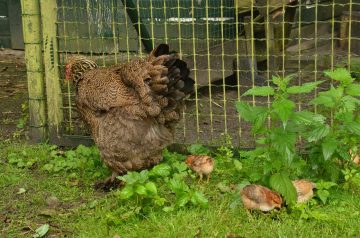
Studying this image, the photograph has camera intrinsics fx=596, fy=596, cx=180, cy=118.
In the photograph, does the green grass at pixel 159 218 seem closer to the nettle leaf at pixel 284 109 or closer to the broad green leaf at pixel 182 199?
the broad green leaf at pixel 182 199

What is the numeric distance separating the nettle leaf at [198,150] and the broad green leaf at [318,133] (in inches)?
61.4

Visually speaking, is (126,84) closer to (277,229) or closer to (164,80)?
(164,80)

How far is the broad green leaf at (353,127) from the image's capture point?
452 cm

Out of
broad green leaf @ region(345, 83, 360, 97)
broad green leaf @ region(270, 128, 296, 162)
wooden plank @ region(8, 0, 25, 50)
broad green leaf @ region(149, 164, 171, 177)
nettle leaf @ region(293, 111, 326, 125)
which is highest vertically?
wooden plank @ region(8, 0, 25, 50)

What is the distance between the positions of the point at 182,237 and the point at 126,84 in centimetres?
166

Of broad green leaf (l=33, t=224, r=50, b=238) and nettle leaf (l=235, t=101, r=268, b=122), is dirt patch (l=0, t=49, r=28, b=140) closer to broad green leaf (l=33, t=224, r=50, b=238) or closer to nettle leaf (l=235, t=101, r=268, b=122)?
broad green leaf (l=33, t=224, r=50, b=238)

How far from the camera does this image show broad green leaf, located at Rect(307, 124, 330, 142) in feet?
14.9

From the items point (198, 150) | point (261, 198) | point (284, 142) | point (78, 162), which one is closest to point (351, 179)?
point (284, 142)

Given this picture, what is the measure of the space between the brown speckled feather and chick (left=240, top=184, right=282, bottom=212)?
1196 millimetres

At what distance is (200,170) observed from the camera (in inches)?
205

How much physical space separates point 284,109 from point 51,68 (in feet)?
9.65

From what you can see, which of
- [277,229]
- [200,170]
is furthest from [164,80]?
[277,229]

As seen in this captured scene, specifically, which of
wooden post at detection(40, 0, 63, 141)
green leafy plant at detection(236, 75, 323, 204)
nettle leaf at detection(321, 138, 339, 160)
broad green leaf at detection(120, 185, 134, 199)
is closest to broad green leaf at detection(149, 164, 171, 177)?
broad green leaf at detection(120, 185, 134, 199)

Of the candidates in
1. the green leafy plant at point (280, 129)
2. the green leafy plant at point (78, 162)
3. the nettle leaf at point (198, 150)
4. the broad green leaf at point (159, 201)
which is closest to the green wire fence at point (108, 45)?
the nettle leaf at point (198, 150)
